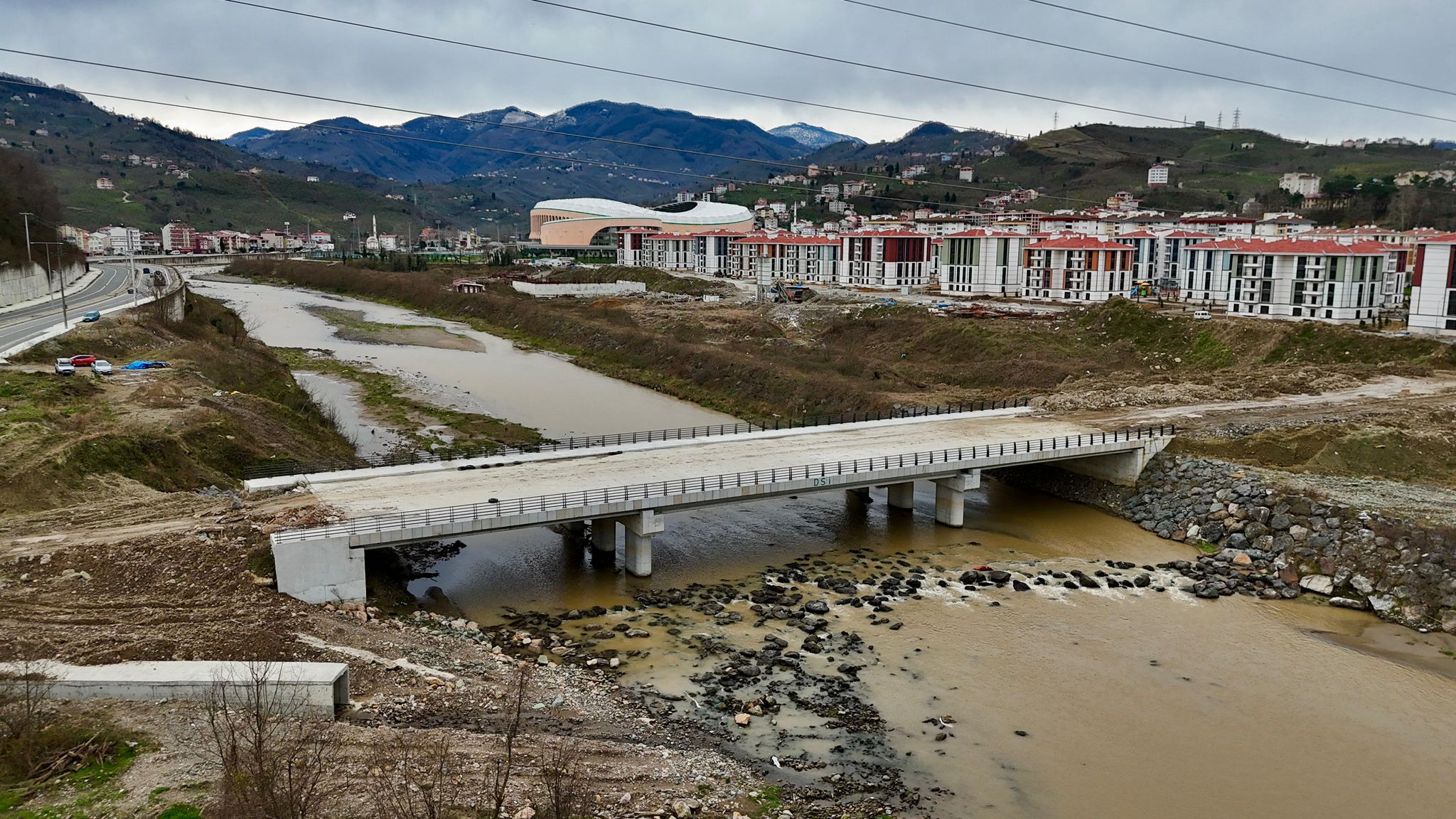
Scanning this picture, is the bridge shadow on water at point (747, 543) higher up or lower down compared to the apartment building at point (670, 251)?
lower down

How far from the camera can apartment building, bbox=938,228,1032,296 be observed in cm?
7000

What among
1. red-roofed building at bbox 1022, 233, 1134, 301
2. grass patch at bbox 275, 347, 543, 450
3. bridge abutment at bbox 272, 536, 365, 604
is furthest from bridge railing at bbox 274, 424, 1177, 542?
red-roofed building at bbox 1022, 233, 1134, 301

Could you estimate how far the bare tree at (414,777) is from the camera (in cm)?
1157

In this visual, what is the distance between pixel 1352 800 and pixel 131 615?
67.8 ft

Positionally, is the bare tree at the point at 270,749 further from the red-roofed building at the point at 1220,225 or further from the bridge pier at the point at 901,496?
the red-roofed building at the point at 1220,225

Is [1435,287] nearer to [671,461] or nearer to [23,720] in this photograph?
[671,461]

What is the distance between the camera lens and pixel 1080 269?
6556 cm

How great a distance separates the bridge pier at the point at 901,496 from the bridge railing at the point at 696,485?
52.9 inches

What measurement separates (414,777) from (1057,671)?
39.8 ft

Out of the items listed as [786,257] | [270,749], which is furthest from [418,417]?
[786,257]

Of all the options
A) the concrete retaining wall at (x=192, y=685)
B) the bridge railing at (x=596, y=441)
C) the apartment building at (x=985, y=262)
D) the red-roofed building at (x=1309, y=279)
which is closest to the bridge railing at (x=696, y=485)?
the bridge railing at (x=596, y=441)

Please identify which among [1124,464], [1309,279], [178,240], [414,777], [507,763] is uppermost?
[178,240]

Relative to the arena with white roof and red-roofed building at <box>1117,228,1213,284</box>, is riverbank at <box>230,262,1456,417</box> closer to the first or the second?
red-roofed building at <box>1117,228,1213,284</box>

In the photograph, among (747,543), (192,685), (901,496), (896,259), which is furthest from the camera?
(896,259)
